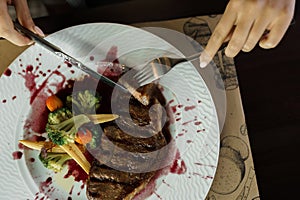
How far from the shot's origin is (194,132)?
1.35 meters

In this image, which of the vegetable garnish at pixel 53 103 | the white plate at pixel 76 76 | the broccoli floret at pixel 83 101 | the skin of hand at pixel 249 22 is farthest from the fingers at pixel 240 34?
the vegetable garnish at pixel 53 103

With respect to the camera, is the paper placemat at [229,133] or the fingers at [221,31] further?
the paper placemat at [229,133]

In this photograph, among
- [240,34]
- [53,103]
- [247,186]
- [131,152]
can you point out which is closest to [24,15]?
[53,103]

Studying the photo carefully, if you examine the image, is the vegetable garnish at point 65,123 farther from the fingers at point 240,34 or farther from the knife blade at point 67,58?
the fingers at point 240,34

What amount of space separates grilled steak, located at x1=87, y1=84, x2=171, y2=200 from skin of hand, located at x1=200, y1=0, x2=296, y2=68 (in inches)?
13.8

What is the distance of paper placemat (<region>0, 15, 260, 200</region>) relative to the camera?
4.37 ft

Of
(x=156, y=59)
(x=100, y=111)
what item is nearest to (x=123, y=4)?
(x=156, y=59)

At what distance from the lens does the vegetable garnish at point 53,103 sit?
1.39 m

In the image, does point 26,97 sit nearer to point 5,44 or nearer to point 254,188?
point 5,44

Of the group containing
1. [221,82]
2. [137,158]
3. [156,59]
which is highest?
[156,59]

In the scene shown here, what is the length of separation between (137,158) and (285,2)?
0.66 metres

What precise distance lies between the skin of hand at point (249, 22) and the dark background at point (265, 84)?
351 millimetres

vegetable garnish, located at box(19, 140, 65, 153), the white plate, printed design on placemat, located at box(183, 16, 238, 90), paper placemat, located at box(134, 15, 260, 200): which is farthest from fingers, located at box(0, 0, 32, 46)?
printed design on placemat, located at box(183, 16, 238, 90)

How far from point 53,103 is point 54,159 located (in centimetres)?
19
